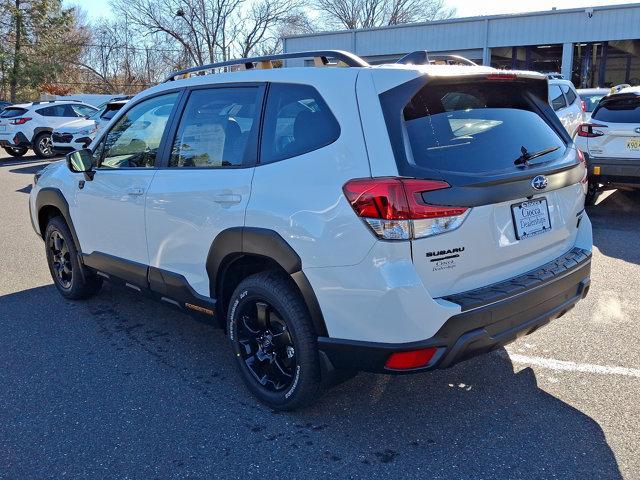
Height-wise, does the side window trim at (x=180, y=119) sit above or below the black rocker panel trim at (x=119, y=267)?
above

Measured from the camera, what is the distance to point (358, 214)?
101 inches

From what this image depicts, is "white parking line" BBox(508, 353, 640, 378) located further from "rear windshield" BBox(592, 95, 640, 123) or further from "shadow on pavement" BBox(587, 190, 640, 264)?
"rear windshield" BBox(592, 95, 640, 123)

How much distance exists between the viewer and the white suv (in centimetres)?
256

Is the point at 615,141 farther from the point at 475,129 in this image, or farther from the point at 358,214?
the point at 358,214

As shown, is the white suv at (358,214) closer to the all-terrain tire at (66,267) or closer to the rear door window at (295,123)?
the rear door window at (295,123)

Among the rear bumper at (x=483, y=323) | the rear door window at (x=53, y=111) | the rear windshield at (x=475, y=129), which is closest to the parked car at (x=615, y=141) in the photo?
the rear windshield at (x=475, y=129)

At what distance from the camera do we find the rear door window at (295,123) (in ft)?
9.25

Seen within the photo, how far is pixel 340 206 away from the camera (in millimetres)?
2619

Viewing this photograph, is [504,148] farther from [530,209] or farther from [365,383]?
[365,383]

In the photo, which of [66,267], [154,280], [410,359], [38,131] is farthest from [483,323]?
[38,131]

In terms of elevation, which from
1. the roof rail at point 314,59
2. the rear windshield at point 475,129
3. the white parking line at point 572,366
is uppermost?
the roof rail at point 314,59

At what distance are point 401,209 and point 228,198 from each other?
1093 mm

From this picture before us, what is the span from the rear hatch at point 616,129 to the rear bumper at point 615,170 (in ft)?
0.21

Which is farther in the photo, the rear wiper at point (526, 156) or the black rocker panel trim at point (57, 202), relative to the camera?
the black rocker panel trim at point (57, 202)
